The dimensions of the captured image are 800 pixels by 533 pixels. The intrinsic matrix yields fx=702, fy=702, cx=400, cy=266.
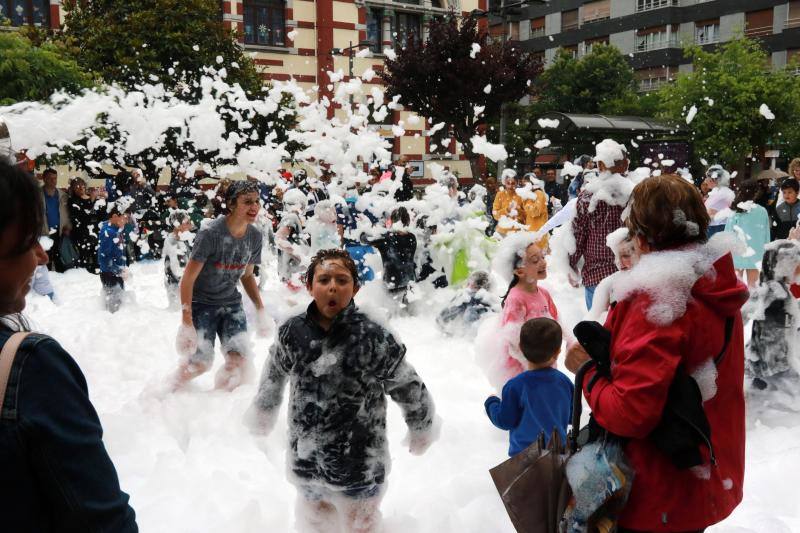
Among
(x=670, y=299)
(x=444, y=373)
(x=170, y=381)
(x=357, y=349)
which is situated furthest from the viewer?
(x=444, y=373)

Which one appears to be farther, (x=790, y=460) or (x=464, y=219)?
(x=464, y=219)

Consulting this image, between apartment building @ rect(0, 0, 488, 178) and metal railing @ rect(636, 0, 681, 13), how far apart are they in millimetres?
22949

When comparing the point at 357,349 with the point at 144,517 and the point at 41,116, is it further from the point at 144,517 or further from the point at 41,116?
the point at 41,116

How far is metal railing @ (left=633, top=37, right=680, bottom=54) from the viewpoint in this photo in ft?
158

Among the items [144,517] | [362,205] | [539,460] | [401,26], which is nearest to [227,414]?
[144,517]

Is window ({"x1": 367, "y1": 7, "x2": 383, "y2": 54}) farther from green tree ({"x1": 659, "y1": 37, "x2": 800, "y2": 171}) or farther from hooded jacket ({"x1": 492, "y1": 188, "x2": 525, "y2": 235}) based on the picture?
hooded jacket ({"x1": 492, "y1": 188, "x2": 525, "y2": 235})

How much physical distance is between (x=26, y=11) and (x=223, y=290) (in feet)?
72.5

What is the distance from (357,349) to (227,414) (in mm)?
2577

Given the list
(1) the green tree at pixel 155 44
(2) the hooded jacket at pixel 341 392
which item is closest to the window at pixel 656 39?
(1) the green tree at pixel 155 44

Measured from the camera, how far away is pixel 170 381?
213 inches

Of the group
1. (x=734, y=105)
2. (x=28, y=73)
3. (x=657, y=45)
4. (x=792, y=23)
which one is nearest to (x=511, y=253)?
(x=28, y=73)

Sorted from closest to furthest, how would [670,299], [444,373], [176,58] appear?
1. [670,299]
2. [444,373]
3. [176,58]

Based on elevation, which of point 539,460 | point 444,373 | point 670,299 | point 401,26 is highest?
point 401,26

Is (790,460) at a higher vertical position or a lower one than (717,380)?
lower
